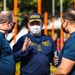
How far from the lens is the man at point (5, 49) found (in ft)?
15.4

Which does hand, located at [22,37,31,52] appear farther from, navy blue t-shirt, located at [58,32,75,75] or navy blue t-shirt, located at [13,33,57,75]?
navy blue t-shirt, located at [58,32,75,75]

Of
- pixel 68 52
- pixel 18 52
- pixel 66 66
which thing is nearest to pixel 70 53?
pixel 68 52

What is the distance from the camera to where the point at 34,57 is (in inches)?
208

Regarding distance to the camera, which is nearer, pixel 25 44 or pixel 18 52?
pixel 25 44

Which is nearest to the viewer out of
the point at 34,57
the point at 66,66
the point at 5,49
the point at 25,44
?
the point at 66,66

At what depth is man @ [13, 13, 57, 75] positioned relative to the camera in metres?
5.25

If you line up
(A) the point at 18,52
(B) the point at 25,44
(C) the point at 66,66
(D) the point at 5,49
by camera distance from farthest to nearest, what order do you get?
(A) the point at 18,52, (B) the point at 25,44, (D) the point at 5,49, (C) the point at 66,66

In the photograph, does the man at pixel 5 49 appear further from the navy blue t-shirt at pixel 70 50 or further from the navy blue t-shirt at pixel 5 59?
the navy blue t-shirt at pixel 70 50

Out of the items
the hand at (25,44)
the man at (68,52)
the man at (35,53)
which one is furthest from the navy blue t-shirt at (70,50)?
the man at (35,53)

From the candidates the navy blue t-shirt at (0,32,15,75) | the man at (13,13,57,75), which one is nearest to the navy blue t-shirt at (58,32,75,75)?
the navy blue t-shirt at (0,32,15,75)

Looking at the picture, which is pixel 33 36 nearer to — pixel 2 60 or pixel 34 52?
pixel 34 52

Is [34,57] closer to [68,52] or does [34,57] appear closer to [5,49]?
[5,49]

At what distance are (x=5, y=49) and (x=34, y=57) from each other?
0.71 metres

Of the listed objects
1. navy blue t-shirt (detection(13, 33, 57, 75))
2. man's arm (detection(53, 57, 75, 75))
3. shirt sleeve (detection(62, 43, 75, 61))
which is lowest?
navy blue t-shirt (detection(13, 33, 57, 75))
